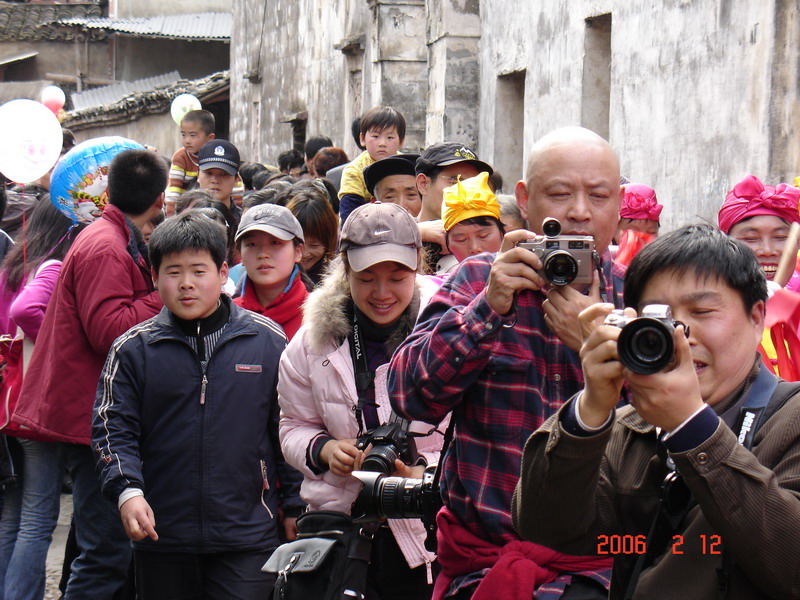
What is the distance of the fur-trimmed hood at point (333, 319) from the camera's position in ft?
13.6

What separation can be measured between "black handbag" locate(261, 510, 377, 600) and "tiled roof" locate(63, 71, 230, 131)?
25745mm

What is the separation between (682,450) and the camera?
2152 mm

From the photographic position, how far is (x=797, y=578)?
2164mm

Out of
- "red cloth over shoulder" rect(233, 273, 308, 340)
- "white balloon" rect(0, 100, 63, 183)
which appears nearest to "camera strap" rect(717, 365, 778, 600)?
"red cloth over shoulder" rect(233, 273, 308, 340)

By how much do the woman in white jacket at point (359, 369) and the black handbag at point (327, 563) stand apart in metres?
0.17

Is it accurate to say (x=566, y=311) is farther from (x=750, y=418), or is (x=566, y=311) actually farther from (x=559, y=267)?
(x=750, y=418)

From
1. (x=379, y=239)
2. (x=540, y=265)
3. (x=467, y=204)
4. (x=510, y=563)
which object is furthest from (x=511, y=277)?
(x=467, y=204)

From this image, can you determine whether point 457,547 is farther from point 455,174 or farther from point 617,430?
point 455,174

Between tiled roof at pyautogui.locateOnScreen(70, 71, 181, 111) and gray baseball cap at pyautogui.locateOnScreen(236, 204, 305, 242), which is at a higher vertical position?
tiled roof at pyautogui.locateOnScreen(70, 71, 181, 111)

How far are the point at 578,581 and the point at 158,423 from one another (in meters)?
2.33

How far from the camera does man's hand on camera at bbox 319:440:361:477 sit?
3963 millimetres

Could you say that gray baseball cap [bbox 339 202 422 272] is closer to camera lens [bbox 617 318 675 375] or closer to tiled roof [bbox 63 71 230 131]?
camera lens [bbox 617 318 675 375]

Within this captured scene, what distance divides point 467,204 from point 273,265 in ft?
3.15

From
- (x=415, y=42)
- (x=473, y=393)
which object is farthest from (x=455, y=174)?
(x=415, y=42)
